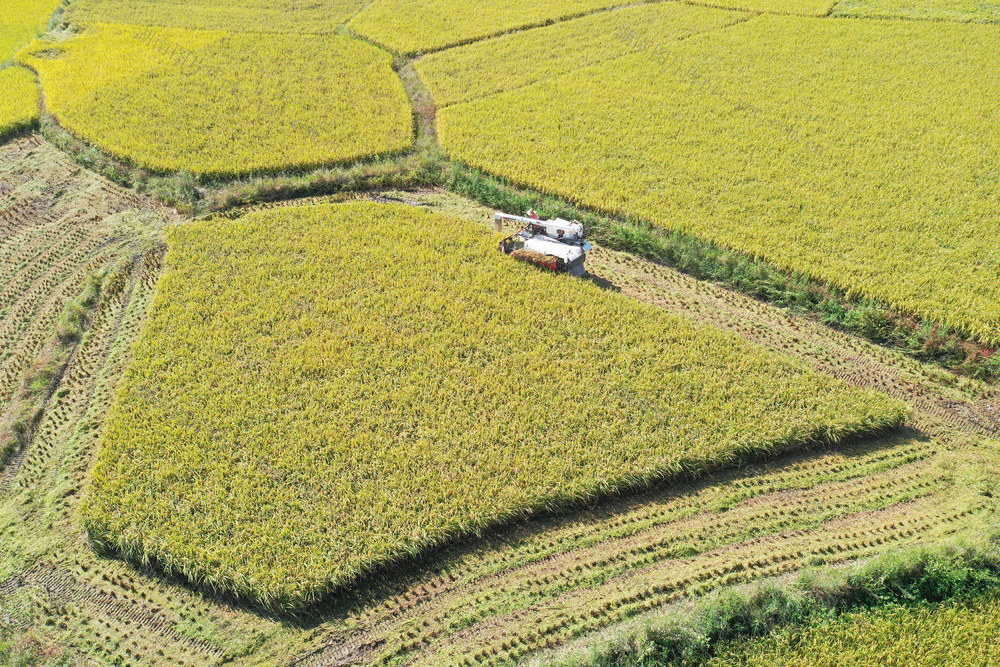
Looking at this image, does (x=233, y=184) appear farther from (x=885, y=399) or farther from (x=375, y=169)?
(x=885, y=399)

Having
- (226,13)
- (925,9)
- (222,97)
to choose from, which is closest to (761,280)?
(222,97)

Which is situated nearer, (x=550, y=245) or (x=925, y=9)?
(x=550, y=245)

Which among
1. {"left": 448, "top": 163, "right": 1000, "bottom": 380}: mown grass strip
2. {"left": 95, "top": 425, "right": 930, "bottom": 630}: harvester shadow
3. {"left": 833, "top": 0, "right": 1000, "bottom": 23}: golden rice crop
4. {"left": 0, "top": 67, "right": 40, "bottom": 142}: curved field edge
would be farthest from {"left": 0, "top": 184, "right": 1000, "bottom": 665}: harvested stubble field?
{"left": 833, "top": 0, "right": 1000, "bottom": 23}: golden rice crop

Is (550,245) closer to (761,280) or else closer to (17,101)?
(761,280)

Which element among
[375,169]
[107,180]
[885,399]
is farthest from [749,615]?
[107,180]

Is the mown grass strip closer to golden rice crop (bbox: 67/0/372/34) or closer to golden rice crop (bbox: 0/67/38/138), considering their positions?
golden rice crop (bbox: 0/67/38/138)

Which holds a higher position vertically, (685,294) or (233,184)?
(233,184)
